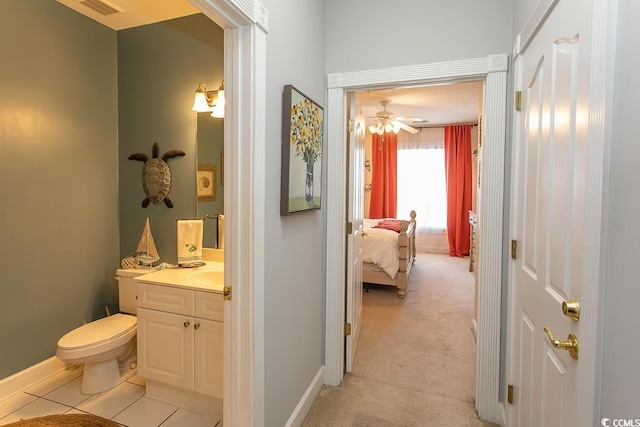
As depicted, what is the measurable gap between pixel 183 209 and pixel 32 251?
1026 millimetres

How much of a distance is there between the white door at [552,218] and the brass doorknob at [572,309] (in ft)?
0.06

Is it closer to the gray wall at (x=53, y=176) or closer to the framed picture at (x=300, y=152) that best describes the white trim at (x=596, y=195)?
the framed picture at (x=300, y=152)

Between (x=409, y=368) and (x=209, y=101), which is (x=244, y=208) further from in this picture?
(x=409, y=368)

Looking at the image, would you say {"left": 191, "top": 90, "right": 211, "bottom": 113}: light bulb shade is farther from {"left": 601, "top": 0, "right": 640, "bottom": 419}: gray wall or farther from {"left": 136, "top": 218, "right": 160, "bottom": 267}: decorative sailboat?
{"left": 601, "top": 0, "right": 640, "bottom": 419}: gray wall

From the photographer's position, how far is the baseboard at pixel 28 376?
2.08m

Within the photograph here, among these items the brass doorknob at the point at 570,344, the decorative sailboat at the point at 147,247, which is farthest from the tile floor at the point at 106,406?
the brass doorknob at the point at 570,344

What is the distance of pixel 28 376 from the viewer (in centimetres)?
220

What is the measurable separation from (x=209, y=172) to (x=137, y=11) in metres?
1.33

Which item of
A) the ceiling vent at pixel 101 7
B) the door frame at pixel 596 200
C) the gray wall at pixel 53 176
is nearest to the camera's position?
the door frame at pixel 596 200

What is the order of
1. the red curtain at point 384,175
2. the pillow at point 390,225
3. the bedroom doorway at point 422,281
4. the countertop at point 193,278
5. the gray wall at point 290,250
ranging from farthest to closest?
the red curtain at point 384,175 < the pillow at point 390,225 < the bedroom doorway at point 422,281 < the countertop at point 193,278 < the gray wall at point 290,250

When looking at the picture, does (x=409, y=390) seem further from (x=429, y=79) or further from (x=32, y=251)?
(x=32, y=251)

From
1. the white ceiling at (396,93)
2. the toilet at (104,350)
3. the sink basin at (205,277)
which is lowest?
the toilet at (104,350)

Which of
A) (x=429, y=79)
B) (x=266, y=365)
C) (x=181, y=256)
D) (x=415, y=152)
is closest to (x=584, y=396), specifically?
(x=266, y=365)

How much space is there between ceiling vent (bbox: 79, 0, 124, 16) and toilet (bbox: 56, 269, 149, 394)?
1977 mm
